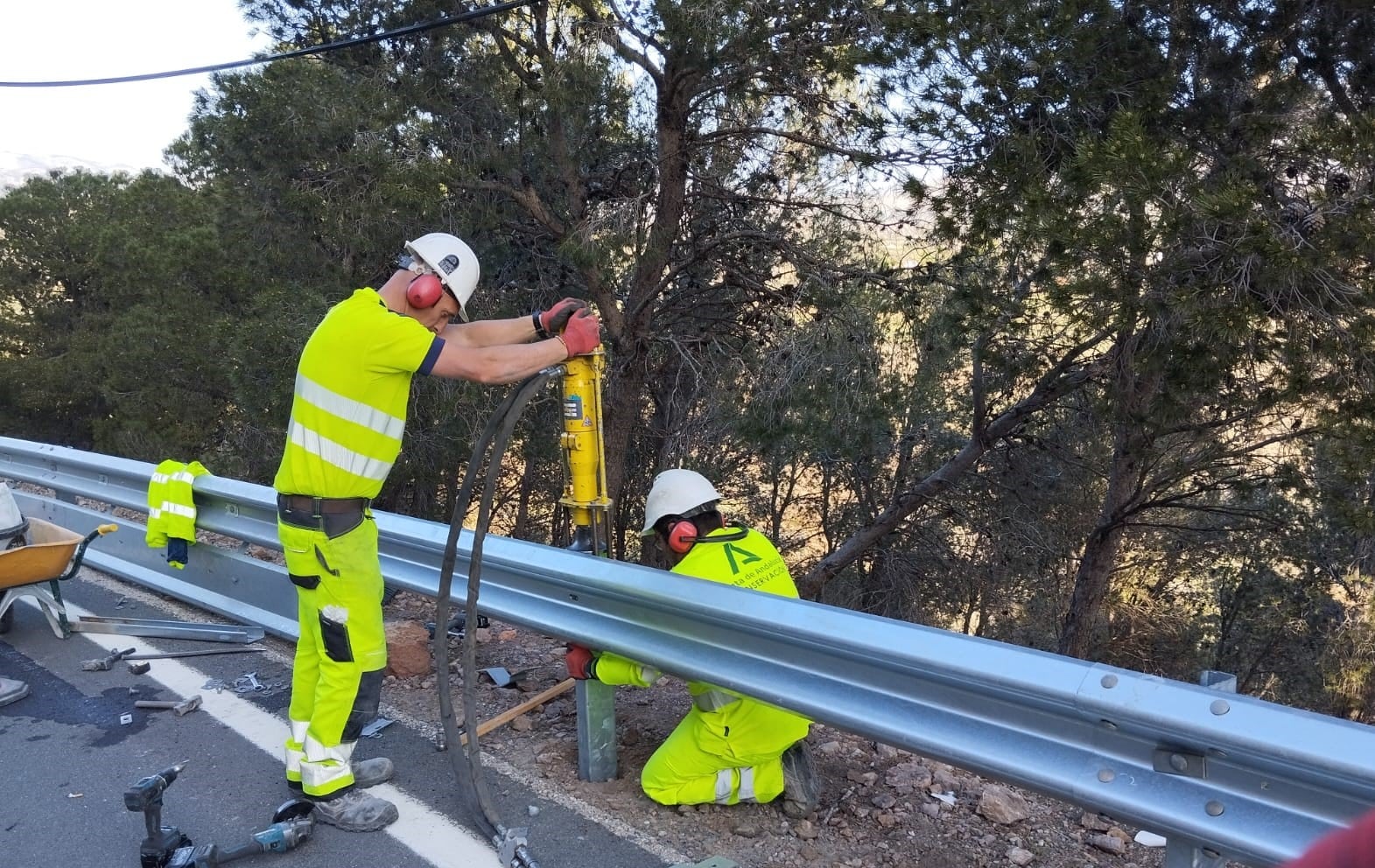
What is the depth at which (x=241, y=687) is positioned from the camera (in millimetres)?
4164

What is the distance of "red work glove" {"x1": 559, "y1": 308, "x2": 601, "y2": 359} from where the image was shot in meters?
3.14

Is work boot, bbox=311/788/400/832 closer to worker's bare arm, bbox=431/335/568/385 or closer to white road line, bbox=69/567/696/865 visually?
white road line, bbox=69/567/696/865

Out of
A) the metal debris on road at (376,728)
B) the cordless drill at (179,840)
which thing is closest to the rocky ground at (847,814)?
the metal debris on road at (376,728)

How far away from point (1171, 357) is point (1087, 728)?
4.65 m

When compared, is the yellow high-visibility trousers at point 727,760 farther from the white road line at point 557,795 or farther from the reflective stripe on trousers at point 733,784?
the white road line at point 557,795

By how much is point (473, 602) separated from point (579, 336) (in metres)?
0.98

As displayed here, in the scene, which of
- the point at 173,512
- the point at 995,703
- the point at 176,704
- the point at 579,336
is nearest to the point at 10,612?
the point at 173,512

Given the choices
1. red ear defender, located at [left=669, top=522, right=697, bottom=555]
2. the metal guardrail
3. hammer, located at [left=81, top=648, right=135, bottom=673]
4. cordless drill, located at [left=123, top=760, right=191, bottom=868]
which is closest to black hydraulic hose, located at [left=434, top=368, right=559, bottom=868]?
the metal guardrail

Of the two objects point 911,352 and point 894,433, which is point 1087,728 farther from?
point 894,433

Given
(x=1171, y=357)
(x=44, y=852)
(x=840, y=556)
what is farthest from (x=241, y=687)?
(x=840, y=556)

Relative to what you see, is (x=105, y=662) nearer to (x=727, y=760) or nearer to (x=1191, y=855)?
(x=727, y=760)

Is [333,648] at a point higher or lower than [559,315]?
lower

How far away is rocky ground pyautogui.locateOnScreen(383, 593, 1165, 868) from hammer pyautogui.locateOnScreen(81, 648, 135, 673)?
5.23 feet

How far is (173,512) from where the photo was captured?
16.2 feet
